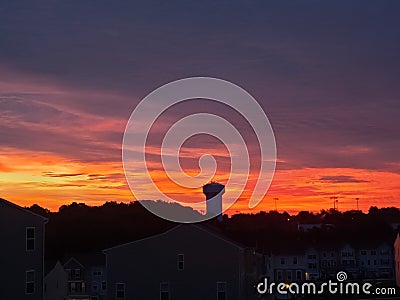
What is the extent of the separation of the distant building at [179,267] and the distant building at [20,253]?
13.4 meters

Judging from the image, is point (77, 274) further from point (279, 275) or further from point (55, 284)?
point (279, 275)

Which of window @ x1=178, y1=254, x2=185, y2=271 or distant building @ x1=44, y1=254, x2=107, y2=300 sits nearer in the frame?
window @ x1=178, y1=254, x2=185, y2=271

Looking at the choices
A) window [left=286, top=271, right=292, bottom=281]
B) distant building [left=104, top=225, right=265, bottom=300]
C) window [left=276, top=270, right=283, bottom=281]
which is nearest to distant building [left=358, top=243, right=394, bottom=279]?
window [left=286, top=271, right=292, bottom=281]

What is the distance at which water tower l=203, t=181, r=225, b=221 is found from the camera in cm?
10244

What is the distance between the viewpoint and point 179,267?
52781 mm

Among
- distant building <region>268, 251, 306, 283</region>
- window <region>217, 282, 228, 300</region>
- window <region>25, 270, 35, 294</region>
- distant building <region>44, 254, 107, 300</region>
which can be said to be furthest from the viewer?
distant building <region>268, 251, 306, 283</region>

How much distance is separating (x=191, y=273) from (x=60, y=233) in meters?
51.6

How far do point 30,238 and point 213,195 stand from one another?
64.6 meters

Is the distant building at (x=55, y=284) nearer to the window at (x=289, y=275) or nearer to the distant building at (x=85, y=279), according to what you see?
the distant building at (x=85, y=279)

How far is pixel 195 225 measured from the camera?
177 feet

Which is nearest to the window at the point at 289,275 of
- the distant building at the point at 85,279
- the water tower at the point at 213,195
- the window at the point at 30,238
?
the water tower at the point at 213,195

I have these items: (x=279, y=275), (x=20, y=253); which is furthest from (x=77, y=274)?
(x=20, y=253)

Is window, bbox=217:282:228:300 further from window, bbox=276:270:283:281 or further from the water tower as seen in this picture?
the water tower

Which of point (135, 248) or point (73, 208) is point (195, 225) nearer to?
point (135, 248)
